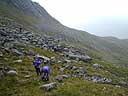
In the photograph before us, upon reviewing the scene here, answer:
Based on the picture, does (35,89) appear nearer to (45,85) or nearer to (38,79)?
(45,85)

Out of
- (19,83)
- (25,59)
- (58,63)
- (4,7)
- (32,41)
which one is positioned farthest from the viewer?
(4,7)

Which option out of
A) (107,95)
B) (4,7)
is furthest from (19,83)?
(4,7)

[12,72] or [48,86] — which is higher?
[12,72]

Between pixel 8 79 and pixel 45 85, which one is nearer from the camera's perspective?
pixel 45 85

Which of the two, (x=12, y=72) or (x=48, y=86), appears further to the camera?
(x=12, y=72)

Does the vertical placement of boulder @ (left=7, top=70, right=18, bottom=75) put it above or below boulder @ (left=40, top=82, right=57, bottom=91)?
above

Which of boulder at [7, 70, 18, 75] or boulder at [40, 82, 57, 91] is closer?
boulder at [40, 82, 57, 91]

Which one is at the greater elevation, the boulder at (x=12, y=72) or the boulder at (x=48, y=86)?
the boulder at (x=12, y=72)

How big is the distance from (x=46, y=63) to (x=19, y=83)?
1834cm

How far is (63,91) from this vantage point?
90.1 ft

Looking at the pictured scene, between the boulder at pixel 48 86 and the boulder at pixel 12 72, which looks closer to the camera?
the boulder at pixel 48 86

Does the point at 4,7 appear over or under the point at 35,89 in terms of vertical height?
over

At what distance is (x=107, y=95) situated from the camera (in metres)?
28.2

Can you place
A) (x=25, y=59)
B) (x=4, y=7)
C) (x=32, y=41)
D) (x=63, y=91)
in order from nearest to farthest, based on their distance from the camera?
(x=63, y=91)
(x=25, y=59)
(x=32, y=41)
(x=4, y=7)
